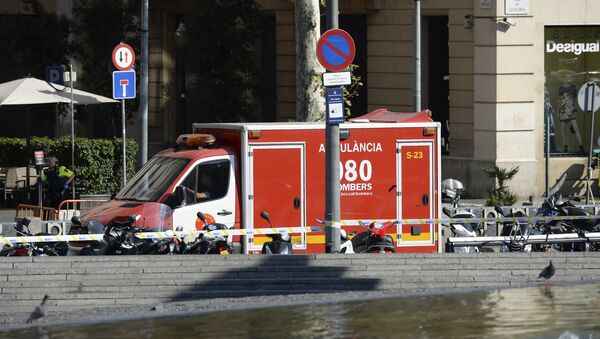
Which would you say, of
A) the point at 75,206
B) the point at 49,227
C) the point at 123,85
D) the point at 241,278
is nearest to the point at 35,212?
the point at 75,206

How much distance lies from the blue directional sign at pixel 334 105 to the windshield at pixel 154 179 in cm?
219

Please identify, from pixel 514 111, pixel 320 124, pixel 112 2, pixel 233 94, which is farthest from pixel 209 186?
pixel 112 2

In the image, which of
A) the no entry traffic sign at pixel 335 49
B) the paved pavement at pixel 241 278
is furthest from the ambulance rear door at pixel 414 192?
the paved pavement at pixel 241 278

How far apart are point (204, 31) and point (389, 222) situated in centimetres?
1641

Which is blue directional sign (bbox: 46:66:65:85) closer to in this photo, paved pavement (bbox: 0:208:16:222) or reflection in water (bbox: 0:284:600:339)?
paved pavement (bbox: 0:208:16:222)

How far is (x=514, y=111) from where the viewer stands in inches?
1119

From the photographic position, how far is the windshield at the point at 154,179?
17141mm

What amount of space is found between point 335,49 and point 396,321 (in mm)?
4993

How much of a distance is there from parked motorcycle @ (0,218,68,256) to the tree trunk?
8.40m

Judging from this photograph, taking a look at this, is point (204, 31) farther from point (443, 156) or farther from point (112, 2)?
point (443, 156)

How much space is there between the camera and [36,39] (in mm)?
35031

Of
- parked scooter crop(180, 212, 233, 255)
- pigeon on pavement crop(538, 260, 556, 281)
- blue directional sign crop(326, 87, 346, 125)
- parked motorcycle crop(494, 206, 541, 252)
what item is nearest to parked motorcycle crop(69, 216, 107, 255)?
parked scooter crop(180, 212, 233, 255)

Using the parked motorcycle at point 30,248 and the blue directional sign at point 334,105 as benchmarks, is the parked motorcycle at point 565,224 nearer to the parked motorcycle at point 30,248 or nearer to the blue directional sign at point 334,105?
the blue directional sign at point 334,105

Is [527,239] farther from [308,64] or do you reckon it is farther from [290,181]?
[308,64]
